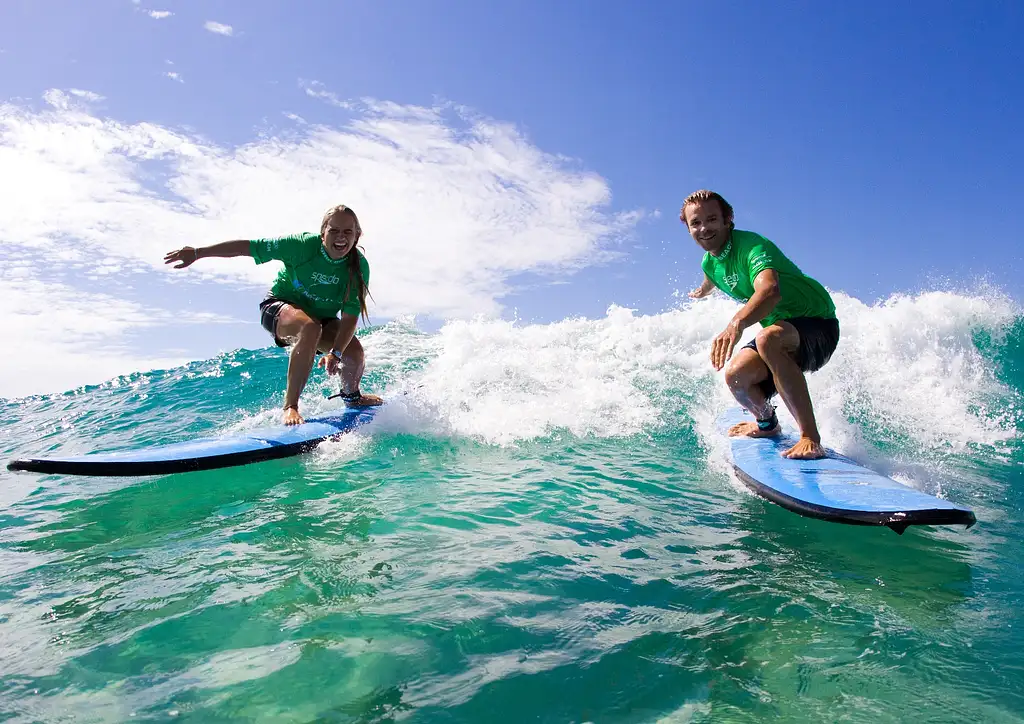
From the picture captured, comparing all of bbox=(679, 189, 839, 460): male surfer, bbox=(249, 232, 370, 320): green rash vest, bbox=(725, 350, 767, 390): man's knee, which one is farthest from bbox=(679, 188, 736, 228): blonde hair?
bbox=(249, 232, 370, 320): green rash vest

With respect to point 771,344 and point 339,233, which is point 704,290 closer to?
point 771,344

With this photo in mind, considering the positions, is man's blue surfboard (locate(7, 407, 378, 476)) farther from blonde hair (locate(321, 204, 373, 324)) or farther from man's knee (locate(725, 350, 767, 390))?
man's knee (locate(725, 350, 767, 390))

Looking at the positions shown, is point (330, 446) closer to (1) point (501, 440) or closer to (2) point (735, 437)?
(1) point (501, 440)

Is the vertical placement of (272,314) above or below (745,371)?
above

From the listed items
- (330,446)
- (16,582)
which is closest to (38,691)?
(16,582)

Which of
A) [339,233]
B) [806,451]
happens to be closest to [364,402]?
[339,233]

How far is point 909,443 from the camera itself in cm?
640

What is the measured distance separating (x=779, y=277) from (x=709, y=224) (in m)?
0.62

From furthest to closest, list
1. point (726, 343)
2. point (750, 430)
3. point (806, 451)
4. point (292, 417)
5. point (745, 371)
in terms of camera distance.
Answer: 1. point (292, 417)
2. point (750, 430)
3. point (745, 371)
4. point (806, 451)
5. point (726, 343)

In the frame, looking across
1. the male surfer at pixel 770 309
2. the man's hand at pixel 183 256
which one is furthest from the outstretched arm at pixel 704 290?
the man's hand at pixel 183 256

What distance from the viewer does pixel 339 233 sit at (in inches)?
215

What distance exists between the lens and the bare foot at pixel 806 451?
162 inches

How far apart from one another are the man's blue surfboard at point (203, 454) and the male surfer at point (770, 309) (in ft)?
11.5

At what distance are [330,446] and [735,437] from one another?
3.42 m
